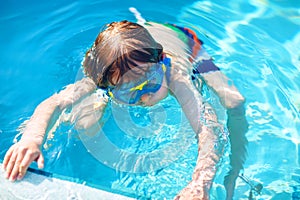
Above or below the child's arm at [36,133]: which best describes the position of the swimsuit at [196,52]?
above

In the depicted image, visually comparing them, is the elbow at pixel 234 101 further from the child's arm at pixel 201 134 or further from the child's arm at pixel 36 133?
the child's arm at pixel 36 133

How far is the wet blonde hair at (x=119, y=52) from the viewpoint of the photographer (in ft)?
Result: 7.32

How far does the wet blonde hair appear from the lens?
2.23 metres

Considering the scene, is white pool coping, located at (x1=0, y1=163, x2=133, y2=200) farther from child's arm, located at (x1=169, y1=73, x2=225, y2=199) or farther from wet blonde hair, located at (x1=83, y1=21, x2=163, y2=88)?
wet blonde hair, located at (x1=83, y1=21, x2=163, y2=88)

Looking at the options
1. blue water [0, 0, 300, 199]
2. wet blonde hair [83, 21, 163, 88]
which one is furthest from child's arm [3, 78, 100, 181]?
wet blonde hair [83, 21, 163, 88]

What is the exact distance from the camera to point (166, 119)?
307cm

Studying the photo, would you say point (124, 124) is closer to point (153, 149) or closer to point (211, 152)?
point (153, 149)

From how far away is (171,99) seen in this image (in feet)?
10.2

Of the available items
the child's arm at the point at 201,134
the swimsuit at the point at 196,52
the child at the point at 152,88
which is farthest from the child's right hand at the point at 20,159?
the swimsuit at the point at 196,52

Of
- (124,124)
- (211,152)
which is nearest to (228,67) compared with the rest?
(124,124)

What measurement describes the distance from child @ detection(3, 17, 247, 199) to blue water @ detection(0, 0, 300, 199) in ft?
0.75

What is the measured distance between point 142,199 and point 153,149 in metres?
0.86

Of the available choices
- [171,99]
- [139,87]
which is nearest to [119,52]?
[139,87]

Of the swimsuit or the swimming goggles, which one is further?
the swimsuit
